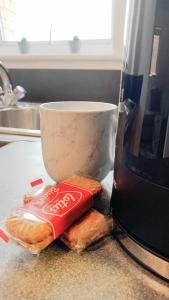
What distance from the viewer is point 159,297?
25cm

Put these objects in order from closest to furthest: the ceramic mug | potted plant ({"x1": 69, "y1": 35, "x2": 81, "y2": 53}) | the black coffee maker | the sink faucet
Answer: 1. the black coffee maker
2. the ceramic mug
3. the sink faucet
4. potted plant ({"x1": 69, "y1": 35, "x2": 81, "y2": 53})

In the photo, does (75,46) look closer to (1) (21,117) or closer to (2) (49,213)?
(1) (21,117)

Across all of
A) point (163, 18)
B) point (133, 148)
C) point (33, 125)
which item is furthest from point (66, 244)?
point (33, 125)

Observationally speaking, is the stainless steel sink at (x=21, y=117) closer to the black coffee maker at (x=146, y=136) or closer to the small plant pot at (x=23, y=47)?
the small plant pot at (x=23, y=47)

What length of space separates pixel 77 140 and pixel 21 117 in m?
0.86

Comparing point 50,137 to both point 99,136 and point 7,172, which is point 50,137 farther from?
point 7,172

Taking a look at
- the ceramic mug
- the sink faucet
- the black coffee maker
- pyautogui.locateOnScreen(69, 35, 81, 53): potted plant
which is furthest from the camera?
pyautogui.locateOnScreen(69, 35, 81, 53): potted plant

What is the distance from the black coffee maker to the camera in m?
0.25

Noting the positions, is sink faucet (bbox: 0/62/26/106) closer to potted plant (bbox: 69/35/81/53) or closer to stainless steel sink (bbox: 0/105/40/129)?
stainless steel sink (bbox: 0/105/40/129)

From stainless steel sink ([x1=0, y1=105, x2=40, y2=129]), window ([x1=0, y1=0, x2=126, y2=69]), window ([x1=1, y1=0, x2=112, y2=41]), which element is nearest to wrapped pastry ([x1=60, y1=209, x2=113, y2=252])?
stainless steel sink ([x1=0, y1=105, x2=40, y2=129])

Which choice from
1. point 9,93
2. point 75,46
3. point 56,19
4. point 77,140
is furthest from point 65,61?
point 77,140

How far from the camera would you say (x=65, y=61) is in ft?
4.10

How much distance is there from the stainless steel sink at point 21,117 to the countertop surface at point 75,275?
2.96ft

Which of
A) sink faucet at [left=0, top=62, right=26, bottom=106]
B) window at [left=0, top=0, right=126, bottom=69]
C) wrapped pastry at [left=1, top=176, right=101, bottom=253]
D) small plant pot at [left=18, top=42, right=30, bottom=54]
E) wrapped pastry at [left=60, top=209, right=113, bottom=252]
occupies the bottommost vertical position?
wrapped pastry at [left=60, top=209, right=113, bottom=252]
